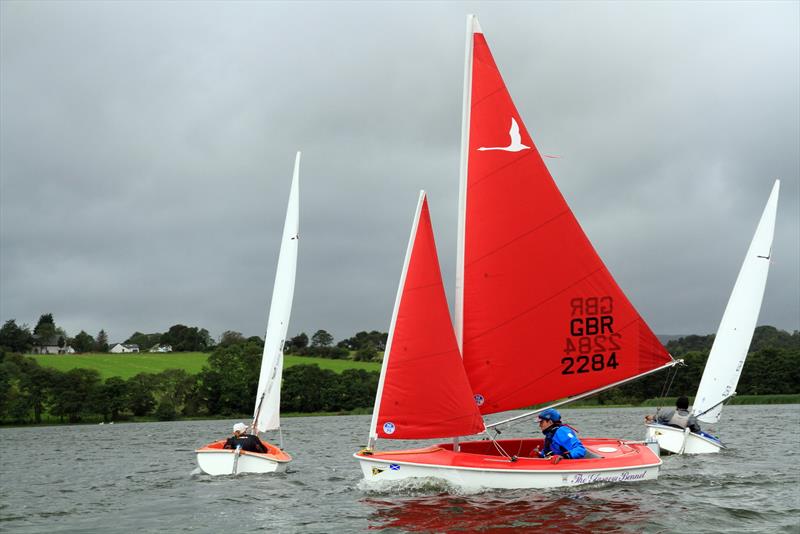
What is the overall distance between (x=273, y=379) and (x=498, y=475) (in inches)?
524

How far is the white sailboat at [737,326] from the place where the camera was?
1254 inches

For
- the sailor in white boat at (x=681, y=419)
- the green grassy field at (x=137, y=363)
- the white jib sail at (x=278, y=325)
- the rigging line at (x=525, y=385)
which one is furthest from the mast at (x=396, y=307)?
the green grassy field at (x=137, y=363)

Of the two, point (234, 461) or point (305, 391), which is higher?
point (305, 391)

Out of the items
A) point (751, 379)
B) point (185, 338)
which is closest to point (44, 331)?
point (185, 338)

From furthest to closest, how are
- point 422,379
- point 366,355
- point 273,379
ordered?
point 366,355 → point 273,379 → point 422,379

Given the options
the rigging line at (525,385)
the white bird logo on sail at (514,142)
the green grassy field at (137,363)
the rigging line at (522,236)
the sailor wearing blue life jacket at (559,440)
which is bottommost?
the sailor wearing blue life jacket at (559,440)

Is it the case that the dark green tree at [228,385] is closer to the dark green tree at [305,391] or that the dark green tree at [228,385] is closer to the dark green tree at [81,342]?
the dark green tree at [305,391]

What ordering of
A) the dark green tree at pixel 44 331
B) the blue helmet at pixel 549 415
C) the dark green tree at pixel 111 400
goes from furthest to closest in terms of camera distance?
the dark green tree at pixel 44 331 → the dark green tree at pixel 111 400 → the blue helmet at pixel 549 415

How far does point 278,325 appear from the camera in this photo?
27.9 meters

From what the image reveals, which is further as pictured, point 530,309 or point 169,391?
point 169,391

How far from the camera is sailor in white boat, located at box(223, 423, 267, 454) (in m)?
24.1

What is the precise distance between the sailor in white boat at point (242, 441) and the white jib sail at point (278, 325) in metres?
1.40

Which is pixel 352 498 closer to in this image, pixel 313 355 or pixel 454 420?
pixel 454 420

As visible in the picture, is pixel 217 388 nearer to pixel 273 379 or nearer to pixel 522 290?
pixel 273 379
